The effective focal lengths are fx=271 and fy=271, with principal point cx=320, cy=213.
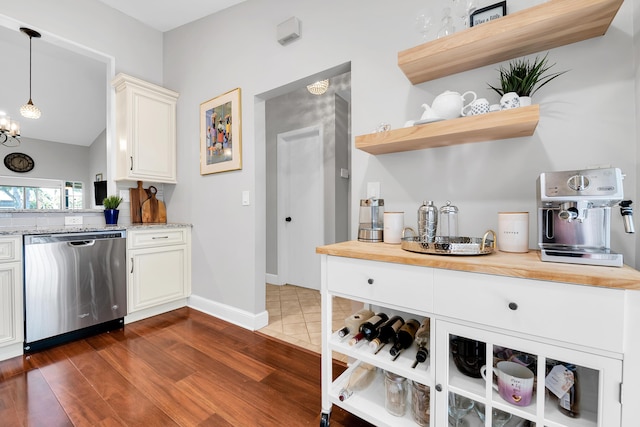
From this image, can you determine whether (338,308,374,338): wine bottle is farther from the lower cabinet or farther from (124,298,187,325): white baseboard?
(124,298,187,325): white baseboard

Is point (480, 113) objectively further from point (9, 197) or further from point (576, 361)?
point (9, 197)

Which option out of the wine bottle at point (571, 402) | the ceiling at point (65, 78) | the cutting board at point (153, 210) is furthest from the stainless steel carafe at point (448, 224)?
the cutting board at point (153, 210)

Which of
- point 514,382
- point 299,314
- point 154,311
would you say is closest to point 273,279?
point 299,314

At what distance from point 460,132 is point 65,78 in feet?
15.7

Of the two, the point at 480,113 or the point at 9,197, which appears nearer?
the point at 480,113

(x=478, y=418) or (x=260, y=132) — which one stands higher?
(x=260, y=132)

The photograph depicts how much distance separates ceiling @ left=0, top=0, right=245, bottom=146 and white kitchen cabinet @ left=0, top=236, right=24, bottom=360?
175cm

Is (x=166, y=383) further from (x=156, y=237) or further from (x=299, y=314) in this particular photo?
(x=156, y=237)

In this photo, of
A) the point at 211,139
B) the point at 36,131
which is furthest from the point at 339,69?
the point at 36,131

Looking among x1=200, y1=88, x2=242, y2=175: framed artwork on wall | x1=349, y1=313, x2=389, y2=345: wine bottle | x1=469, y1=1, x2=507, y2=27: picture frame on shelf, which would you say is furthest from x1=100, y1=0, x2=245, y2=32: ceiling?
x1=349, y1=313, x2=389, y2=345: wine bottle

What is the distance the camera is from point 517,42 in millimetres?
1139

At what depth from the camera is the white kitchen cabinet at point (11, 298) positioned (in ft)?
5.83

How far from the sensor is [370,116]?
1.67 metres

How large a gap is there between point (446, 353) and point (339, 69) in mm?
1783
